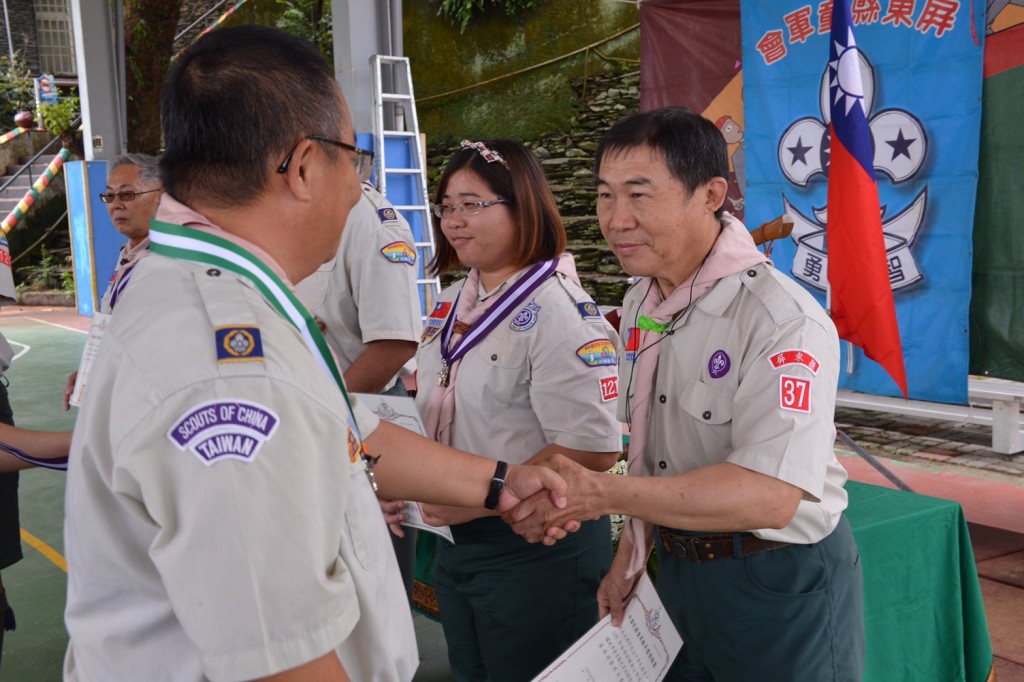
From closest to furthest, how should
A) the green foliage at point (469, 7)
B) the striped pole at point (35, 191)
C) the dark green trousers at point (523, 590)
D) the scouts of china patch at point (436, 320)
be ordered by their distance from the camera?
the dark green trousers at point (523, 590)
the scouts of china patch at point (436, 320)
the green foliage at point (469, 7)
the striped pole at point (35, 191)

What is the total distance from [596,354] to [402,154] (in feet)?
20.5

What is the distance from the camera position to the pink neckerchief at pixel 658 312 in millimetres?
1555

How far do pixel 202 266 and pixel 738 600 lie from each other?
42.0 inches

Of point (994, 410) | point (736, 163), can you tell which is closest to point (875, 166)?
point (736, 163)

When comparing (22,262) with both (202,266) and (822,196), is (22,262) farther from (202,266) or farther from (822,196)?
(202,266)

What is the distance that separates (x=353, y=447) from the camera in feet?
3.07

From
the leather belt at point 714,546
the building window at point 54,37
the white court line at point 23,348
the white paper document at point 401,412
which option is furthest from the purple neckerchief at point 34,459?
the building window at point 54,37

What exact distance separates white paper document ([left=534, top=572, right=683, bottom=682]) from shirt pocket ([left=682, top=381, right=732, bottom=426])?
12.7 inches

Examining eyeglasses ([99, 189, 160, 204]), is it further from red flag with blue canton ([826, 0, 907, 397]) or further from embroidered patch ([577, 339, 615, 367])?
red flag with blue canton ([826, 0, 907, 397])

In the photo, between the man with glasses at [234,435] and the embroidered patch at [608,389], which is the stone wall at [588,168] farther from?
the man with glasses at [234,435]

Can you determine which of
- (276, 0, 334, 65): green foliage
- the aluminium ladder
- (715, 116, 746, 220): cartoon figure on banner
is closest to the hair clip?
(715, 116, 746, 220): cartoon figure on banner

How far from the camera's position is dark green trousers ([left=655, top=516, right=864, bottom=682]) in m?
1.48

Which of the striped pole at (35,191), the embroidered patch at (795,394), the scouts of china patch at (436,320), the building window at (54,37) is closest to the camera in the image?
the embroidered patch at (795,394)

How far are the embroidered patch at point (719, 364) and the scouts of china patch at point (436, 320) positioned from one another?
0.83 metres
